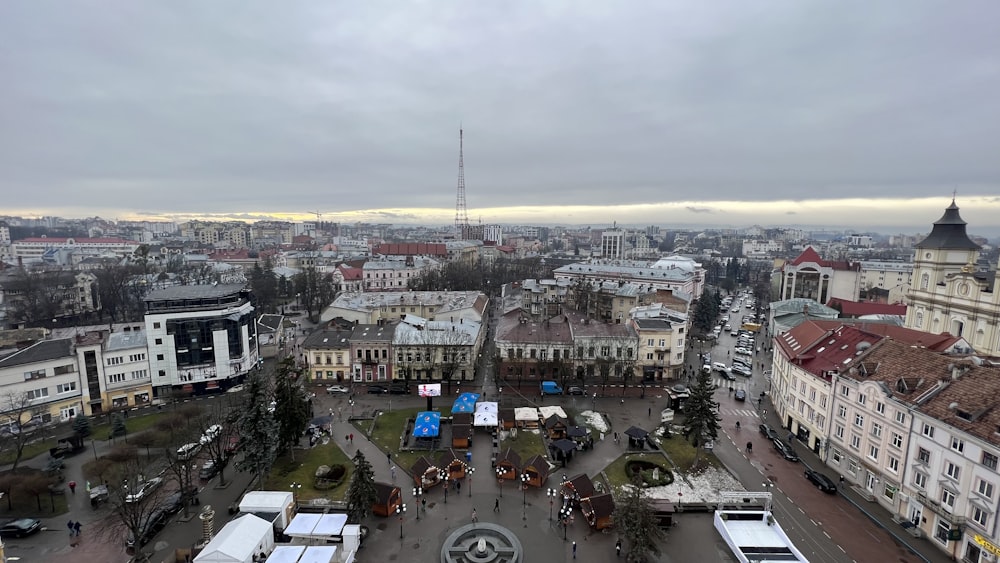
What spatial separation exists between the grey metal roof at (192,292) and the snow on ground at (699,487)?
48.7 m

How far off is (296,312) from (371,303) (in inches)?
1209

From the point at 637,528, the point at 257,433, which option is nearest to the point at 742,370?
the point at 637,528

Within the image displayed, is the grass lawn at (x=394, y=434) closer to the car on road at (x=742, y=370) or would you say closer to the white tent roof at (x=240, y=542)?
the white tent roof at (x=240, y=542)

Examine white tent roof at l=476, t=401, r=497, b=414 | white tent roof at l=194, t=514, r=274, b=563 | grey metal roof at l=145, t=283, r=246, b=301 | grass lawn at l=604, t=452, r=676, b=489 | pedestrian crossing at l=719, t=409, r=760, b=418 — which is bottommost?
pedestrian crossing at l=719, t=409, r=760, b=418

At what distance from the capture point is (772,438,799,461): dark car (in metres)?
38.8

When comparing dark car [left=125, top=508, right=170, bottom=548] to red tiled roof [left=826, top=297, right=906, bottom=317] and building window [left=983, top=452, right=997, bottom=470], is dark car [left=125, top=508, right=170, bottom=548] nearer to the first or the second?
building window [left=983, top=452, right=997, bottom=470]

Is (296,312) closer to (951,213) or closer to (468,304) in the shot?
(468,304)

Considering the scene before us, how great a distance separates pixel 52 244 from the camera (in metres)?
184

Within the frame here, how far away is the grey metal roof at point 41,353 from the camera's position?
138 ft

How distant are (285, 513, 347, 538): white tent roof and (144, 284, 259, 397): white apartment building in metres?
30.5

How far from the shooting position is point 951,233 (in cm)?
5762

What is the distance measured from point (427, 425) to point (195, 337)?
29564 mm

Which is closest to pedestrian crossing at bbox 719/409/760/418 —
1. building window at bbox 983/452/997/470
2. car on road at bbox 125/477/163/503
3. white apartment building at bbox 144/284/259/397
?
building window at bbox 983/452/997/470

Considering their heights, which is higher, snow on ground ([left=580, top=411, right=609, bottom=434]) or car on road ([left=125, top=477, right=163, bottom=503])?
car on road ([left=125, top=477, right=163, bottom=503])
